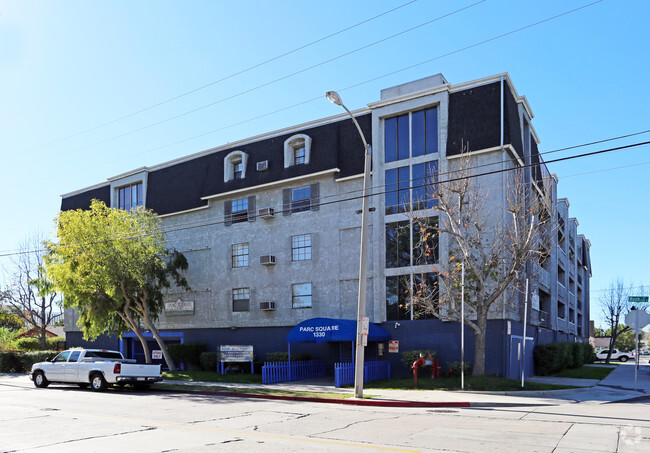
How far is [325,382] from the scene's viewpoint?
24.6 m

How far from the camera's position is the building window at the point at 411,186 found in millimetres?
25812

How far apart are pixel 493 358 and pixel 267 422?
14251mm

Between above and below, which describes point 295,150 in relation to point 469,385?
above

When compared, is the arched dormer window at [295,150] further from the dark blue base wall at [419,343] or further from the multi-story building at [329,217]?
the dark blue base wall at [419,343]

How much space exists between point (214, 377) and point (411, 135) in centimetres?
1463

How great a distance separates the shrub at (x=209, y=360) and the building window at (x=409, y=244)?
35.5ft

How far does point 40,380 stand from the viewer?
2328 centimetres

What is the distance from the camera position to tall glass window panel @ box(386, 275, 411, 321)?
26.4 meters

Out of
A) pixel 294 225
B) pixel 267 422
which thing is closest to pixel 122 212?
pixel 294 225

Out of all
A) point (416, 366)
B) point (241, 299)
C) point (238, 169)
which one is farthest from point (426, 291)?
point (238, 169)

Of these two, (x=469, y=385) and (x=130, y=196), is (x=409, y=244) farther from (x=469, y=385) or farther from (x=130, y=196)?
(x=130, y=196)

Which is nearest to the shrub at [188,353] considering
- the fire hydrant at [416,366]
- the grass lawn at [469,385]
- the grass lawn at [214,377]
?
the grass lawn at [214,377]

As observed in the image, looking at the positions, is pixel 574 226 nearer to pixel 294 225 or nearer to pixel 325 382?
pixel 294 225

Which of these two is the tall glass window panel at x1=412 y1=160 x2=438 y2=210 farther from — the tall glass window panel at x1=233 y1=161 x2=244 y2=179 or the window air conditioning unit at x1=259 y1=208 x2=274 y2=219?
the tall glass window panel at x1=233 y1=161 x2=244 y2=179
